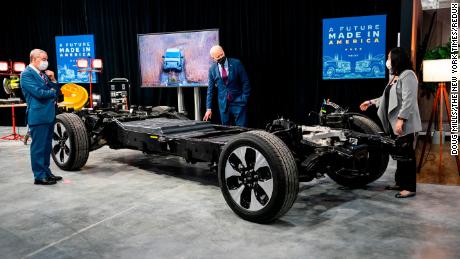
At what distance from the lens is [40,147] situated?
15.1 ft

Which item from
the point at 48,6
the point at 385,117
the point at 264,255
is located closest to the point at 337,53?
the point at 385,117

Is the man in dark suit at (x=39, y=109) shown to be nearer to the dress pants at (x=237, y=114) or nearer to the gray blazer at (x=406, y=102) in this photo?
the dress pants at (x=237, y=114)

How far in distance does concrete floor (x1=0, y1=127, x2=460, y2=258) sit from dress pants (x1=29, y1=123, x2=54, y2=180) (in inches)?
9.0

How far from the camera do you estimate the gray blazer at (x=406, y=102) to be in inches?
147

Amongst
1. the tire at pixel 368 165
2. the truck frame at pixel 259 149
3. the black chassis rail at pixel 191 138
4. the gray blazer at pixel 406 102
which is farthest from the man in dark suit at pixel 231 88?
the gray blazer at pixel 406 102

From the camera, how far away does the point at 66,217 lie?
142 inches

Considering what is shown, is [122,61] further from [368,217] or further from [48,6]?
[368,217]

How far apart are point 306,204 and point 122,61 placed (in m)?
6.86

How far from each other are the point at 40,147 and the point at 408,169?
372 centimetres

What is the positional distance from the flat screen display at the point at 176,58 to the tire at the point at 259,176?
455 centimetres

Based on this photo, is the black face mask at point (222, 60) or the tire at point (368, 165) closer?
the tire at point (368, 165)

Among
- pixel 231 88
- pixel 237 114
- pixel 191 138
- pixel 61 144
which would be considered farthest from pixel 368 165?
pixel 61 144

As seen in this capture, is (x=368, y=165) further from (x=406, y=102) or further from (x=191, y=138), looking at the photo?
(x=191, y=138)

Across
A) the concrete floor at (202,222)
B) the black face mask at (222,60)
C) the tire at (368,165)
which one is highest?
the black face mask at (222,60)
